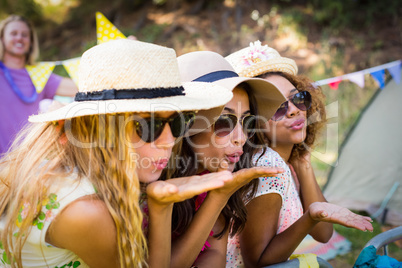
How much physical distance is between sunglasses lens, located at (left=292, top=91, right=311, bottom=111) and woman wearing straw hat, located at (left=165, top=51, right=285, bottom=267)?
0.37m

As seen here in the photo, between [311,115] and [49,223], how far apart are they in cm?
208

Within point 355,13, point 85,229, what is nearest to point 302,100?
point 85,229

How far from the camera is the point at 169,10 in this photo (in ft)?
44.3

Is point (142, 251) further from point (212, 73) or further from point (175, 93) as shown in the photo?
point (212, 73)

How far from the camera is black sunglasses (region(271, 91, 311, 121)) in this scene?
96.3 inches

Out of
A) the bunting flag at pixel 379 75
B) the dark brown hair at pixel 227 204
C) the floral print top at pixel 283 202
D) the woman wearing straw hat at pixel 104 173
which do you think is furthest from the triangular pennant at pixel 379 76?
the woman wearing straw hat at pixel 104 173

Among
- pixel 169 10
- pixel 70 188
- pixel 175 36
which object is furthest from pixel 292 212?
pixel 169 10

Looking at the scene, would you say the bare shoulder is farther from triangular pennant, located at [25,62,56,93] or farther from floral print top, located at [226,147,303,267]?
triangular pennant, located at [25,62,56,93]

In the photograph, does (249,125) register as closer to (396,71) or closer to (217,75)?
(217,75)

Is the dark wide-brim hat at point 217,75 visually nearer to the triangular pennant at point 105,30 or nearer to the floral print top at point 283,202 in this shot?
the floral print top at point 283,202

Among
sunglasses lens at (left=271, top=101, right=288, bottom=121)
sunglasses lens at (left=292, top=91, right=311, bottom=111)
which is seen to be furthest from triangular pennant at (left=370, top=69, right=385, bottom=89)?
sunglasses lens at (left=271, top=101, right=288, bottom=121)

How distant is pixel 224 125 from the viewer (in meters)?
1.97

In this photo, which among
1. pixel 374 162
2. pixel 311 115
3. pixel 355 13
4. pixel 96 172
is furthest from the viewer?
pixel 355 13

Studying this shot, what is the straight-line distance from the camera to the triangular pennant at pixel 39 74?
14.7 ft
